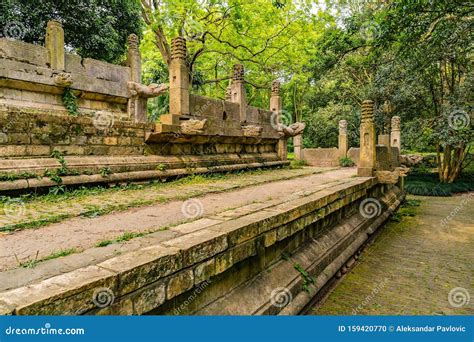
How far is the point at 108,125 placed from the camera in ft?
19.9

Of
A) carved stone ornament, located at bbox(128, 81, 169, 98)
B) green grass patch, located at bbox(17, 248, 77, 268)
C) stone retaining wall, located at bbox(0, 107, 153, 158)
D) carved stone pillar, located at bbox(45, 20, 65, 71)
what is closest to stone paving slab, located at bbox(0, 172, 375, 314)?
green grass patch, located at bbox(17, 248, 77, 268)

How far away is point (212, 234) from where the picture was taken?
2.54 meters

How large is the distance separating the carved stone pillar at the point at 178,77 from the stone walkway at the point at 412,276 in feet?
17.4

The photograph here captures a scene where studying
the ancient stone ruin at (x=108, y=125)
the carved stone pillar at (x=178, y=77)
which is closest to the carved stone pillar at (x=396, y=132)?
the ancient stone ruin at (x=108, y=125)

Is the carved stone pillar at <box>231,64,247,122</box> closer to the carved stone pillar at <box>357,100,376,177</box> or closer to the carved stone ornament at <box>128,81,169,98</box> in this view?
the carved stone ornament at <box>128,81,169,98</box>

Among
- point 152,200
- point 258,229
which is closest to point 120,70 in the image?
point 152,200

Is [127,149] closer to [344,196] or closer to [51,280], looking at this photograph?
[344,196]

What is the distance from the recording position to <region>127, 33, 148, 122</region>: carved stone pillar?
1176cm

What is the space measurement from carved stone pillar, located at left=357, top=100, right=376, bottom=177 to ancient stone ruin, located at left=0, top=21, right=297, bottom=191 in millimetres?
3221

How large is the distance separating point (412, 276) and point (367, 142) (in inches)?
163

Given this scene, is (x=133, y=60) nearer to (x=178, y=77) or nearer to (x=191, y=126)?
(x=178, y=77)

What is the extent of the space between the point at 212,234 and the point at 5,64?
9117 millimetres

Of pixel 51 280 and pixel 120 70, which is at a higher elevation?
pixel 120 70

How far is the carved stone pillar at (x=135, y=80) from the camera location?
1176 centimetres
